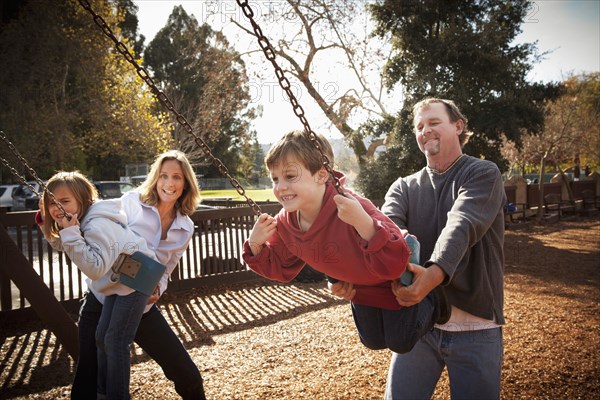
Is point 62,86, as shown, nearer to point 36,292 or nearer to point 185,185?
point 36,292

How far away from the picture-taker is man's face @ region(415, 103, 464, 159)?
2121 mm

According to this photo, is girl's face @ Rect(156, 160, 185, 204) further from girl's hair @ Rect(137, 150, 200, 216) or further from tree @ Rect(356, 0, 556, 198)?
tree @ Rect(356, 0, 556, 198)

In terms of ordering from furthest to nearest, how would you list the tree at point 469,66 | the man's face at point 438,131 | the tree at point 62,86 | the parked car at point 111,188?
the tree at point 62,86 < the parked car at point 111,188 < the tree at point 469,66 < the man's face at point 438,131

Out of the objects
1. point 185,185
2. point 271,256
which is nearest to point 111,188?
point 185,185

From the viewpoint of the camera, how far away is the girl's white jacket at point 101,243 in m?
2.44

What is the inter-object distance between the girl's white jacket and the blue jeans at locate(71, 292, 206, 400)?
22 cm

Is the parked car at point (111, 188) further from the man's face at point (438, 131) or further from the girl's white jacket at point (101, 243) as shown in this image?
the man's face at point (438, 131)

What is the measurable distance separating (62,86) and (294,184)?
Answer: 929 inches

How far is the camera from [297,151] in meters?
1.83

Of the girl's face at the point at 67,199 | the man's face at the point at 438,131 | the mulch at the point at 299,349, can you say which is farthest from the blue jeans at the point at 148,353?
the man's face at the point at 438,131

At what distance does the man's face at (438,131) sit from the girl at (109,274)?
1749 mm

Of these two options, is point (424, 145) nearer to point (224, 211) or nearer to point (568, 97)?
point (224, 211)

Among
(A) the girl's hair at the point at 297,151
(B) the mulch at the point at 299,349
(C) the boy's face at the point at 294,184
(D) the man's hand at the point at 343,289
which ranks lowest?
(B) the mulch at the point at 299,349

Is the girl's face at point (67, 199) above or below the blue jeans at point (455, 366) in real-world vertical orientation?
above
